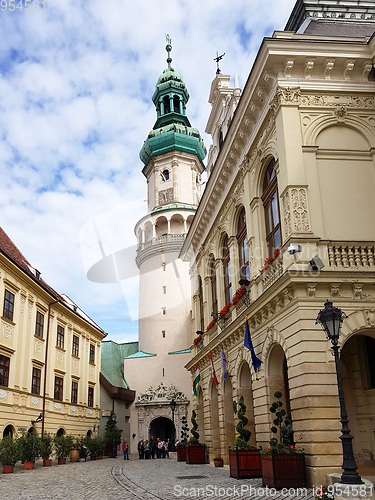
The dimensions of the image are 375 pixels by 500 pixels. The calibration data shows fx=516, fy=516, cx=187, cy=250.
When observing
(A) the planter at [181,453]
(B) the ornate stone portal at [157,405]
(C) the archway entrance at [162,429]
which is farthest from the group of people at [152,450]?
(C) the archway entrance at [162,429]

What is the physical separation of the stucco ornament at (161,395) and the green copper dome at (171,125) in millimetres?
23098

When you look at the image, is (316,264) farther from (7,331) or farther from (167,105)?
(167,105)

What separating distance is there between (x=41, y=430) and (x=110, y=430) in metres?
10.6

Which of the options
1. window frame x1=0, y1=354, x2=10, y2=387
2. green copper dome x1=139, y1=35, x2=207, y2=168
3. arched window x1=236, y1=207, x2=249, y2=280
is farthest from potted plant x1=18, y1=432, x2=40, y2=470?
green copper dome x1=139, y1=35, x2=207, y2=168

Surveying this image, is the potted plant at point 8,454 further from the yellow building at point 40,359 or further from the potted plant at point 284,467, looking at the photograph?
the potted plant at point 284,467

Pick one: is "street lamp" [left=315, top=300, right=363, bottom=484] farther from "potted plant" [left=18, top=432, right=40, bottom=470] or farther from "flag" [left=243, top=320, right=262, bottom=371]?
"potted plant" [left=18, top=432, right=40, bottom=470]

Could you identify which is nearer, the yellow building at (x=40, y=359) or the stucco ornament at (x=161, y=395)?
the yellow building at (x=40, y=359)

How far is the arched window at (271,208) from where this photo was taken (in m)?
17.2

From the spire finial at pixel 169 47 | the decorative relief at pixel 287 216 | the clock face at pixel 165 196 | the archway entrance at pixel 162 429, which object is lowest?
the archway entrance at pixel 162 429

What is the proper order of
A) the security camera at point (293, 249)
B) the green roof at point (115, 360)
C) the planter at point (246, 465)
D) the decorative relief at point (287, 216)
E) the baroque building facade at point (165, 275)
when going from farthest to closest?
the green roof at point (115, 360) < the baroque building facade at point (165, 275) < the planter at point (246, 465) < the decorative relief at point (287, 216) < the security camera at point (293, 249)

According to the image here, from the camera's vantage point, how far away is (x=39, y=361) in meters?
30.2

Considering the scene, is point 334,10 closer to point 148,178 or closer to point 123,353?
point 148,178

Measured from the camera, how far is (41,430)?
29.6 m

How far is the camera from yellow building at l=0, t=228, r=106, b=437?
2617cm
